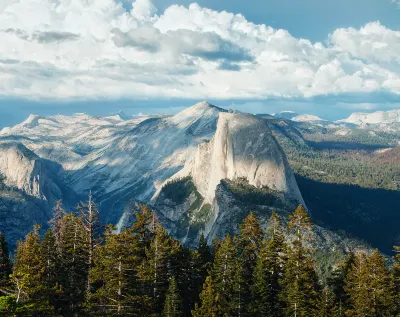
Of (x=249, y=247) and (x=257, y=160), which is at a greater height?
(x=257, y=160)

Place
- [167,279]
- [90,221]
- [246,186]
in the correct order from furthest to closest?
[246,186] < [167,279] < [90,221]

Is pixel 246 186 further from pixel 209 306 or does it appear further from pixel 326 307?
pixel 209 306

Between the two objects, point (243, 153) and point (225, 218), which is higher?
point (243, 153)

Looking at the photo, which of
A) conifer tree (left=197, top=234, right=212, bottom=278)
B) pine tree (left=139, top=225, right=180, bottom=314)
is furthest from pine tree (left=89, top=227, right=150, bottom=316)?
conifer tree (left=197, top=234, right=212, bottom=278)

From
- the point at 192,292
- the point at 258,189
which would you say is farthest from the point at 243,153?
the point at 192,292

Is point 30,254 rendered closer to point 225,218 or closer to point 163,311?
point 163,311

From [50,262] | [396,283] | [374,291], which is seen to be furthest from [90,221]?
[396,283]
